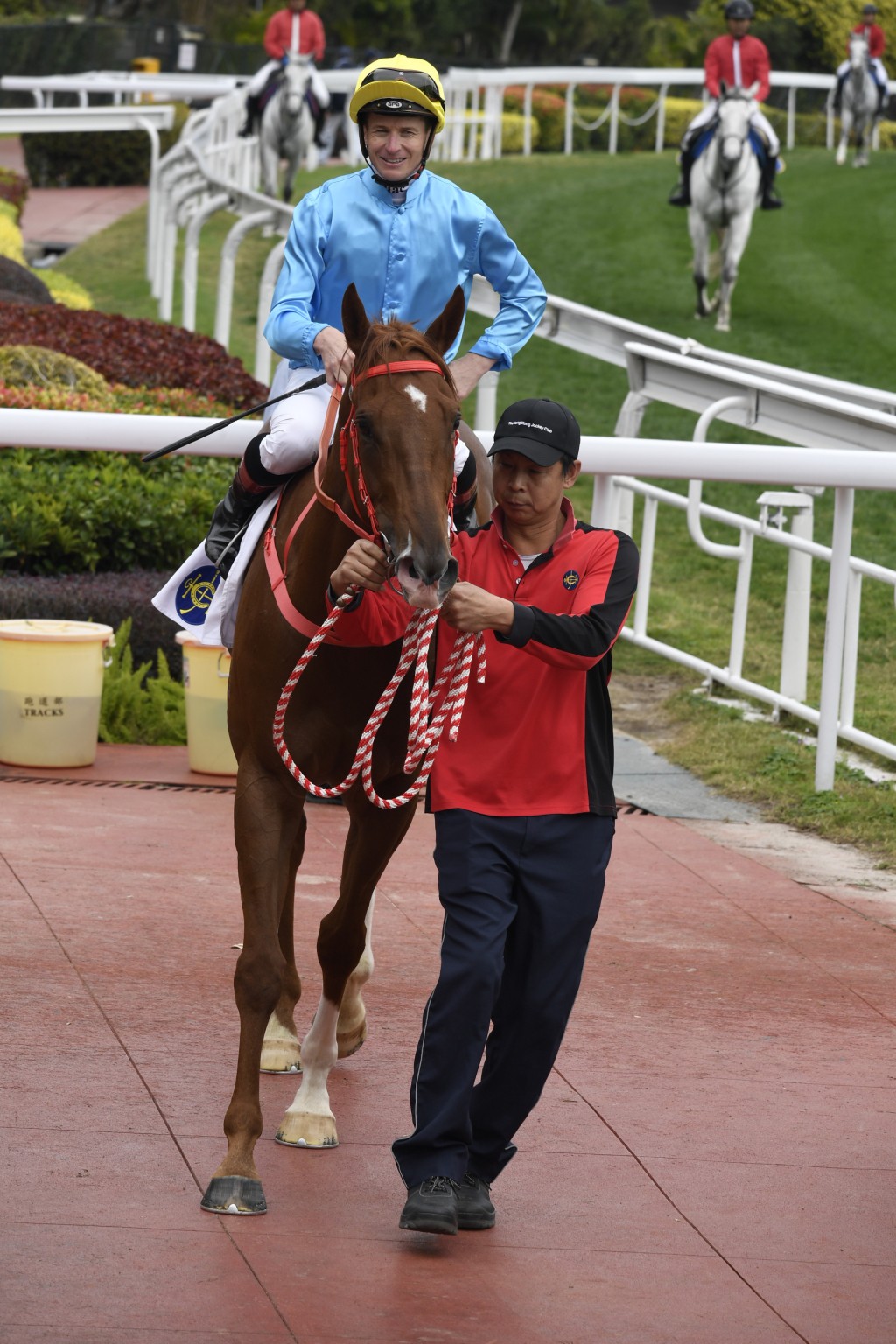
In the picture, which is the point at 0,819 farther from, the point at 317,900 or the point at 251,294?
the point at 251,294

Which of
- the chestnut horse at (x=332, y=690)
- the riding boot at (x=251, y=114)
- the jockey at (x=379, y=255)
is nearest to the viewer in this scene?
the chestnut horse at (x=332, y=690)

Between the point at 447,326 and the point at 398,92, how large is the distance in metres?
0.89

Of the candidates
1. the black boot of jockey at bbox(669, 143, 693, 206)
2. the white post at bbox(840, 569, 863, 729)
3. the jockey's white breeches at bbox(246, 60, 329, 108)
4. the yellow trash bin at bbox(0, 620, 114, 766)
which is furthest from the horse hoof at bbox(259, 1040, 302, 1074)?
the jockey's white breeches at bbox(246, 60, 329, 108)

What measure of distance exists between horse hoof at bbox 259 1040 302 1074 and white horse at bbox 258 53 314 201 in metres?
19.2

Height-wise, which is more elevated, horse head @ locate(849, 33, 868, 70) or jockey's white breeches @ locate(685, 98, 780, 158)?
horse head @ locate(849, 33, 868, 70)

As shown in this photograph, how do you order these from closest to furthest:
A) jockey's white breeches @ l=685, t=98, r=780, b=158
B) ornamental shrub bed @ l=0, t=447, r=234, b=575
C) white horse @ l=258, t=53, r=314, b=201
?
ornamental shrub bed @ l=0, t=447, r=234, b=575 < jockey's white breeches @ l=685, t=98, r=780, b=158 < white horse @ l=258, t=53, r=314, b=201

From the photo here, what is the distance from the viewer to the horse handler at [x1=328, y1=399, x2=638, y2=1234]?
3580mm

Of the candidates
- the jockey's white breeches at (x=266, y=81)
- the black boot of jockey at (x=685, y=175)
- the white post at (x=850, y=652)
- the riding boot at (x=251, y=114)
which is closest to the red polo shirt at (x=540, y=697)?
the white post at (x=850, y=652)

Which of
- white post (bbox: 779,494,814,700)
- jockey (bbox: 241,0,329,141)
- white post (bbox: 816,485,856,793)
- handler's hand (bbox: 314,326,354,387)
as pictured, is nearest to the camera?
handler's hand (bbox: 314,326,354,387)

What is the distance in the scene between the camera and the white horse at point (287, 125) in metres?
22.7

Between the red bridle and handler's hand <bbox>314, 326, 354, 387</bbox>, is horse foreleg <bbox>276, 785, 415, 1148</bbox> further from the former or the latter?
handler's hand <bbox>314, 326, 354, 387</bbox>

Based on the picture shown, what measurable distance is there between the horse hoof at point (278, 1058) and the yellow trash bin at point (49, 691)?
9.38ft

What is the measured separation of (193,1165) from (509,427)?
166cm

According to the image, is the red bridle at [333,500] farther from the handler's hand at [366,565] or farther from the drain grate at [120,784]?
the drain grate at [120,784]
